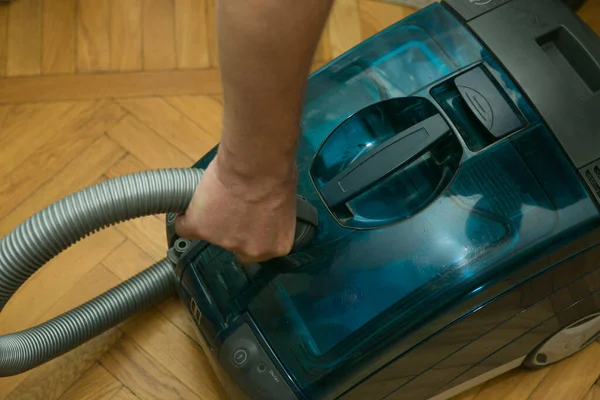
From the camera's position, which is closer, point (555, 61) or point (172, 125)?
point (555, 61)

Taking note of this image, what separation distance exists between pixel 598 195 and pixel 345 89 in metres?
0.35

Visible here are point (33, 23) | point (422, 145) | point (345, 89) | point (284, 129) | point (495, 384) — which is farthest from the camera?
point (33, 23)

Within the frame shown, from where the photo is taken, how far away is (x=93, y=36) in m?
1.46

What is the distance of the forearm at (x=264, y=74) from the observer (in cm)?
50

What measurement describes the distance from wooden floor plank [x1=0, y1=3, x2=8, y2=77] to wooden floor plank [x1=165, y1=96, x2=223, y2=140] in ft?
1.16

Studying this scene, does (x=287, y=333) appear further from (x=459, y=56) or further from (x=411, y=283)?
(x=459, y=56)

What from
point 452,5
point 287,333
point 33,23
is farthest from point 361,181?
point 33,23

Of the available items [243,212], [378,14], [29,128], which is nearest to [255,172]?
[243,212]

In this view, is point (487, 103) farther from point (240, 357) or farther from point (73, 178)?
point (73, 178)

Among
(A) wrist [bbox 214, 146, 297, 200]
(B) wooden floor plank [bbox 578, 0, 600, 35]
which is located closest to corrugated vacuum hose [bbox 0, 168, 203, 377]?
(A) wrist [bbox 214, 146, 297, 200]

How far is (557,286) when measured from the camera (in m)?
0.91

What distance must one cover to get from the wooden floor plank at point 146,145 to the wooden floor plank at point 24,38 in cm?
23

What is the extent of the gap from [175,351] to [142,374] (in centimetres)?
Result: 7

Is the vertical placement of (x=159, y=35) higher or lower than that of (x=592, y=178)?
higher
